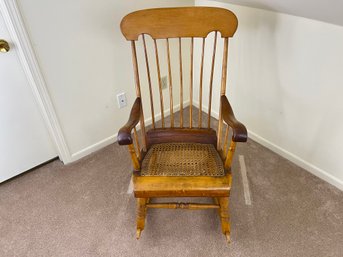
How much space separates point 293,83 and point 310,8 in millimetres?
475

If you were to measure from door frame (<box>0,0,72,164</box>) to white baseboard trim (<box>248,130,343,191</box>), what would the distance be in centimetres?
140

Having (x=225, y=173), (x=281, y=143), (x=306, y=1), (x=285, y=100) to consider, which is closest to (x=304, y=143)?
(x=281, y=143)

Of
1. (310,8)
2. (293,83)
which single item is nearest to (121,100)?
(293,83)

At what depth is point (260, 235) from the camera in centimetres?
127

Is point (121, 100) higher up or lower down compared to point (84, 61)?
lower down

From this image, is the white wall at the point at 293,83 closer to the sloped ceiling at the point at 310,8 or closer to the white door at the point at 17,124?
the sloped ceiling at the point at 310,8

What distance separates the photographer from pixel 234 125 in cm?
98

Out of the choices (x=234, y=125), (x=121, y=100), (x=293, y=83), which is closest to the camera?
(x=234, y=125)

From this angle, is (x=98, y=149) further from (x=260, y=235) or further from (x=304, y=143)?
(x=304, y=143)

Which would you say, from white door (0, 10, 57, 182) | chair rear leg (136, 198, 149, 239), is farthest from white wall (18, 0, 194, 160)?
chair rear leg (136, 198, 149, 239)

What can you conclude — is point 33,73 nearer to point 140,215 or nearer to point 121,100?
point 121,100

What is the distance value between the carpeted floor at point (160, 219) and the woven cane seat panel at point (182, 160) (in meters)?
0.38

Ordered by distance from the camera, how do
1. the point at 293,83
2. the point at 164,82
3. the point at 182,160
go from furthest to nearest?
the point at 164,82 → the point at 293,83 → the point at 182,160

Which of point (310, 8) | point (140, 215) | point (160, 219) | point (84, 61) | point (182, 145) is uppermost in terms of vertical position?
point (310, 8)
